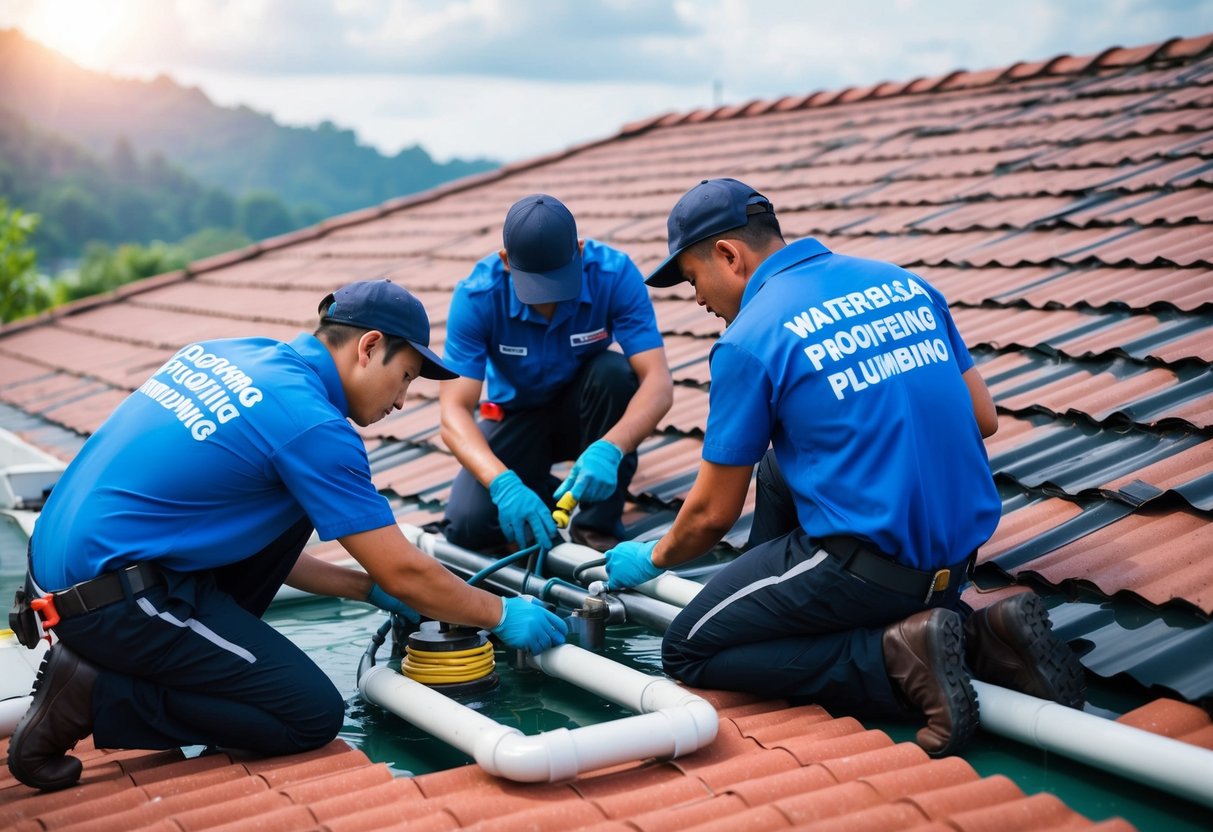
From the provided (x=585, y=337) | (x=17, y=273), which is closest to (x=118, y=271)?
(x=17, y=273)

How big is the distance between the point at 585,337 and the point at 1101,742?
230 centimetres

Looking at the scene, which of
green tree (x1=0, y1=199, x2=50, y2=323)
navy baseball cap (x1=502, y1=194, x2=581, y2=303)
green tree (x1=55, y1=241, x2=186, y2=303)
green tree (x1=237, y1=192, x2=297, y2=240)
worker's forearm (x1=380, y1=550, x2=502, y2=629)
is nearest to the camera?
worker's forearm (x1=380, y1=550, x2=502, y2=629)

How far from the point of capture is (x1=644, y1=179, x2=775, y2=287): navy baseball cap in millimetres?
2824

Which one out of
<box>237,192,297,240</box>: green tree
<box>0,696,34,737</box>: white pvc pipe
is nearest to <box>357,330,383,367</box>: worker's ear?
<box>0,696,34,737</box>: white pvc pipe

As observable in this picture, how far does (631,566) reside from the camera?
10.2ft

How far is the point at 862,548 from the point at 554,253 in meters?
1.63

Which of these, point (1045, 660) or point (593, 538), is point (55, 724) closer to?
point (593, 538)

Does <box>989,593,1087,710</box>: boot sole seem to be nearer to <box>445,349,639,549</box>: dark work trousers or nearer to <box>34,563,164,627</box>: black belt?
<box>445,349,639,549</box>: dark work trousers

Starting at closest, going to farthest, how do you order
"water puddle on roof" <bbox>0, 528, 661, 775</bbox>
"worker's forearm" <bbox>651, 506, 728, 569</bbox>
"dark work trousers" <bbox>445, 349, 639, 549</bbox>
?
"water puddle on roof" <bbox>0, 528, 661, 775</bbox>
"worker's forearm" <bbox>651, 506, 728, 569</bbox>
"dark work trousers" <bbox>445, 349, 639, 549</bbox>

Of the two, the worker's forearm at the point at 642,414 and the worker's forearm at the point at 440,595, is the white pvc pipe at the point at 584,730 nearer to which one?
the worker's forearm at the point at 440,595

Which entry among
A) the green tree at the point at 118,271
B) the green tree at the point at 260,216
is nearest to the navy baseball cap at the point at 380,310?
the green tree at the point at 118,271

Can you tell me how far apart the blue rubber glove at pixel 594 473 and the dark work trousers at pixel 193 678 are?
1.22 meters

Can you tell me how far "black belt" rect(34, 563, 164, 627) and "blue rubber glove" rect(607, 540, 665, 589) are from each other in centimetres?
122

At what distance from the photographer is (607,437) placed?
3.78 metres
